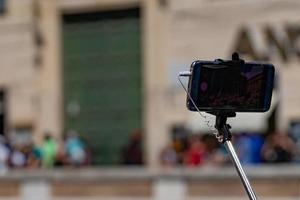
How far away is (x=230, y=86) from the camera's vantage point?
474 cm

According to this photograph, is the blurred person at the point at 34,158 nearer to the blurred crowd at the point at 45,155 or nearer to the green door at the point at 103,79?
the blurred crowd at the point at 45,155

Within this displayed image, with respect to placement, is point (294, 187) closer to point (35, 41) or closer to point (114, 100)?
point (114, 100)

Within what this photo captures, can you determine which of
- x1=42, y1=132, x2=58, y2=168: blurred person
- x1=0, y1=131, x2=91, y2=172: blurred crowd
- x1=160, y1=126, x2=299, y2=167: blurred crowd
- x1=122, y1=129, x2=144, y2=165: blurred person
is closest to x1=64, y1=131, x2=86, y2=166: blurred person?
x1=0, y1=131, x2=91, y2=172: blurred crowd

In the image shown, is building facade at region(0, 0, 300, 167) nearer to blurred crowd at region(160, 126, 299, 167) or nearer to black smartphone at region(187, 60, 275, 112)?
blurred crowd at region(160, 126, 299, 167)

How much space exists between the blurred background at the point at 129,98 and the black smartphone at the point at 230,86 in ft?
32.3

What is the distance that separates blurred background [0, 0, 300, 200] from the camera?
15961 mm

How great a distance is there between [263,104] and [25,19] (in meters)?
18.8

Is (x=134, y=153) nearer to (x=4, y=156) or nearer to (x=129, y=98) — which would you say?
(x=129, y=98)

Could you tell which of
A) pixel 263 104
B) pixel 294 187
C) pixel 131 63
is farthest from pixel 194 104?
pixel 131 63

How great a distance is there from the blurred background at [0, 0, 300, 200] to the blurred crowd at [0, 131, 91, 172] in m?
0.03

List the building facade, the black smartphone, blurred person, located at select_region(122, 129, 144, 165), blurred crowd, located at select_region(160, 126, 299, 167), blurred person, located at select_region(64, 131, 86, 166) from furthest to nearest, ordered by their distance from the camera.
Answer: the building facade < blurred person, located at select_region(122, 129, 144, 165) < blurred person, located at select_region(64, 131, 86, 166) < blurred crowd, located at select_region(160, 126, 299, 167) < the black smartphone

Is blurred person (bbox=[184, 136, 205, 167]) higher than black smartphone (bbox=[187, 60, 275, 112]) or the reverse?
the reverse

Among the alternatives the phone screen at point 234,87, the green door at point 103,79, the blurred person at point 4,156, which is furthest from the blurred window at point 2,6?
the phone screen at point 234,87

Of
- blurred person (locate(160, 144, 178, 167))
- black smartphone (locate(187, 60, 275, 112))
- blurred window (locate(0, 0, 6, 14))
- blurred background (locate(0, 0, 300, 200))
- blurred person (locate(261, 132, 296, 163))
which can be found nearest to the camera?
black smartphone (locate(187, 60, 275, 112))
